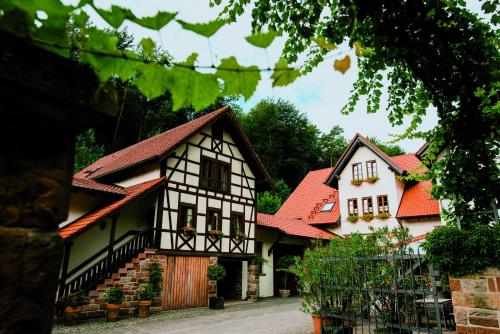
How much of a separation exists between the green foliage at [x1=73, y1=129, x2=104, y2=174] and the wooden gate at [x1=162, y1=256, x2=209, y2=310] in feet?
43.3

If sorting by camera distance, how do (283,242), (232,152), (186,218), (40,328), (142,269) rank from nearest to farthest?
1. (40,328)
2. (142,269)
3. (186,218)
4. (232,152)
5. (283,242)

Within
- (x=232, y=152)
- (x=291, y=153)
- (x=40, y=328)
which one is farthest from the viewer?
(x=291, y=153)

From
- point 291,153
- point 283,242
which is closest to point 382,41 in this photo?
point 283,242

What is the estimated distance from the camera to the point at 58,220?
1082mm

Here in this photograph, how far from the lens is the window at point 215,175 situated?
1431cm

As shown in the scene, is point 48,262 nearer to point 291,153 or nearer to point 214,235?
point 214,235

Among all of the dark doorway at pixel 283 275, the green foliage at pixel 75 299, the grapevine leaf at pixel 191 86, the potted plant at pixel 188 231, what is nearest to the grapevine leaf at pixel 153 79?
the grapevine leaf at pixel 191 86

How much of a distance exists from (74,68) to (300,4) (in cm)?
455

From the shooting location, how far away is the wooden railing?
10.2m

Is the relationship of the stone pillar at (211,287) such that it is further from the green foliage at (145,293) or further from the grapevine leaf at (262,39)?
the grapevine leaf at (262,39)

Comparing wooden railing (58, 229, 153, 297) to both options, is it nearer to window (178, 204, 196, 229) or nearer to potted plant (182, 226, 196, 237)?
potted plant (182, 226, 196, 237)

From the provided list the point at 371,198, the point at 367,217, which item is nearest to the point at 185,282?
the point at 367,217

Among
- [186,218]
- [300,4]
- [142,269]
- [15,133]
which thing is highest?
[300,4]

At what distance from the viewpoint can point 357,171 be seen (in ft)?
68.6
